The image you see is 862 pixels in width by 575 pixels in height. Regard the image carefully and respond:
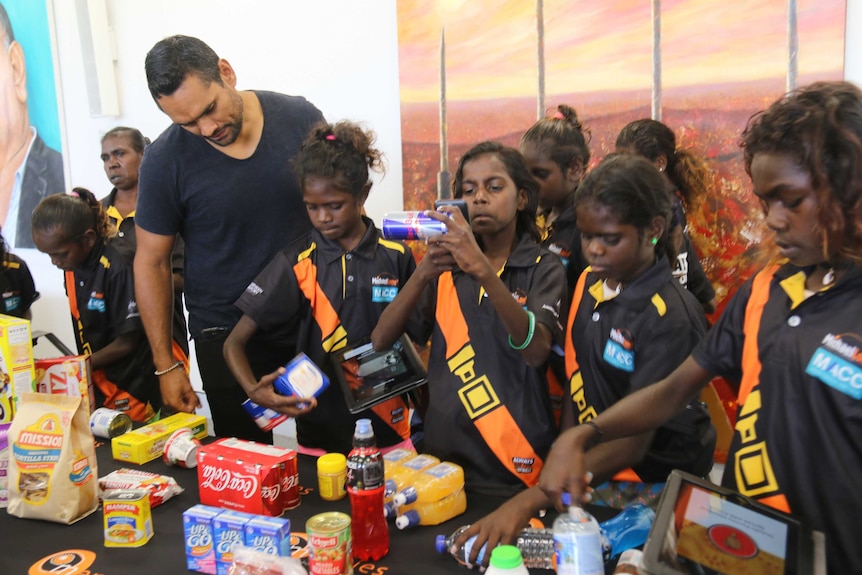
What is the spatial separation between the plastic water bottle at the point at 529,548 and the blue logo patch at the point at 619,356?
446 mm

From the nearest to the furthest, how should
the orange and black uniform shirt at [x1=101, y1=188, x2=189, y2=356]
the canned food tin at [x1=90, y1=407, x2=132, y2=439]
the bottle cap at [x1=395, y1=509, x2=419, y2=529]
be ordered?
the bottle cap at [x1=395, y1=509, x2=419, y2=529] < the canned food tin at [x1=90, y1=407, x2=132, y2=439] < the orange and black uniform shirt at [x1=101, y1=188, x2=189, y2=356]

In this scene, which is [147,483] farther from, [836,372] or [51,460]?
[836,372]

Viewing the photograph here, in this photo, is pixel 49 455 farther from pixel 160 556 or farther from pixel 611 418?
pixel 611 418

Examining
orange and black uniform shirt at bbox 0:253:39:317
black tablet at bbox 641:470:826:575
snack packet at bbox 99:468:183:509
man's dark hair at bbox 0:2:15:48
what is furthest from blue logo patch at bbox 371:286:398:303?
man's dark hair at bbox 0:2:15:48

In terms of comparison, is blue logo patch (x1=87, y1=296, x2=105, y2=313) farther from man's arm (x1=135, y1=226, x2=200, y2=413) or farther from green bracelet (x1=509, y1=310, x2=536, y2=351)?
green bracelet (x1=509, y1=310, x2=536, y2=351)

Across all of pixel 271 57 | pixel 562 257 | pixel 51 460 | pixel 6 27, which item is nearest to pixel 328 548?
pixel 51 460

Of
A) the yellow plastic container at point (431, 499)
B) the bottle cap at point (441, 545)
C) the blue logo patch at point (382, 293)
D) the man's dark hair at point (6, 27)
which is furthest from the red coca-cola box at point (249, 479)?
the man's dark hair at point (6, 27)

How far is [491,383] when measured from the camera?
1706mm

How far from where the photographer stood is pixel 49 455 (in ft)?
4.90

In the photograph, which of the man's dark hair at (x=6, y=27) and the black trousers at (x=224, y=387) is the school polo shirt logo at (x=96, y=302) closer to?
the black trousers at (x=224, y=387)

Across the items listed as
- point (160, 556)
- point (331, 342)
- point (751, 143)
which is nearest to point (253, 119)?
point (331, 342)

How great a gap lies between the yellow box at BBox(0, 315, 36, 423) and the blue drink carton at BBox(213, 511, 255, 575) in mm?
777

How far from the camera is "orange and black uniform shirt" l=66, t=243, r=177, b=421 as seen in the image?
265 centimetres

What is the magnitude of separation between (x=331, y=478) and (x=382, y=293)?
25.5 inches
